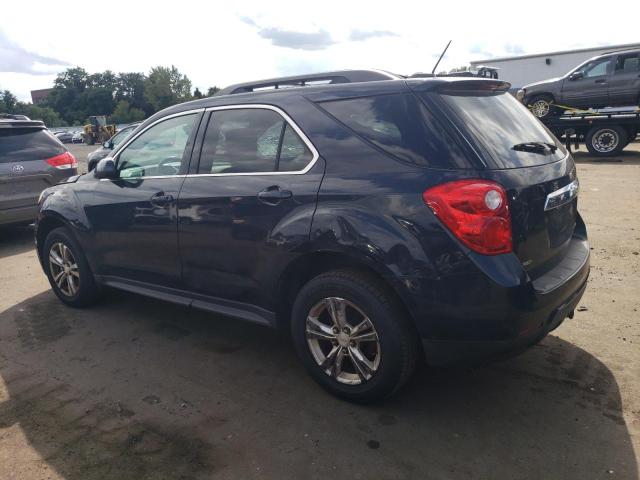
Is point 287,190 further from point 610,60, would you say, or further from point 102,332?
point 610,60

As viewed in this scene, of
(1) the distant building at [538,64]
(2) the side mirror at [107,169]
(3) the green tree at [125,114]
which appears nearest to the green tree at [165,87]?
(3) the green tree at [125,114]

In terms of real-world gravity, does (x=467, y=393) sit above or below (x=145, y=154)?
below

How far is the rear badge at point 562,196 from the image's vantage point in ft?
9.32

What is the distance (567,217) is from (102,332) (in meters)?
3.52

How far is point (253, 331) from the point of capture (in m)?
4.19

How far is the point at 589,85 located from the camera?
14703 millimetres

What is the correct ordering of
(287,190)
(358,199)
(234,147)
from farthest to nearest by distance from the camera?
1. (234,147)
2. (287,190)
3. (358,199)

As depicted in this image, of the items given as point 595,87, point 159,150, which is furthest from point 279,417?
point 595,87

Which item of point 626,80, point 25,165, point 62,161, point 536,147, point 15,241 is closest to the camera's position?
point 536,147

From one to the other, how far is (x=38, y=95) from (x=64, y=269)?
152 metres

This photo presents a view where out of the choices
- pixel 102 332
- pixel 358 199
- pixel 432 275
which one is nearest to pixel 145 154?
pixel 102 332

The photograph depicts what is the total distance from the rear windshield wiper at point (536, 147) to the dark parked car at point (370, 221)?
14 millimetres

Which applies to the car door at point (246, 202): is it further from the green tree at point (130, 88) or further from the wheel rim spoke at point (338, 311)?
the green tree at point (130, 88)

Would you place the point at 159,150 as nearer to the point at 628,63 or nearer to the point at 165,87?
the point at 628,63
